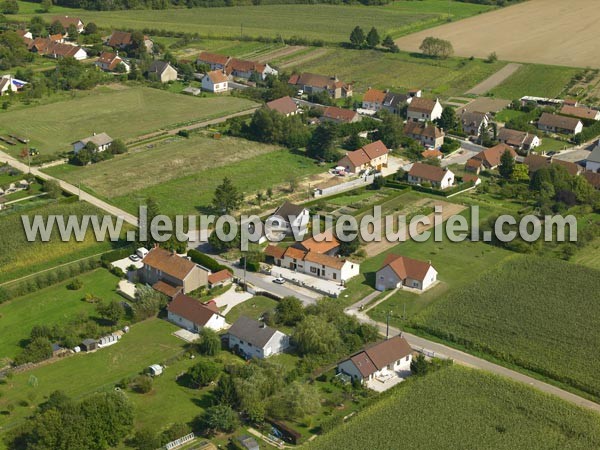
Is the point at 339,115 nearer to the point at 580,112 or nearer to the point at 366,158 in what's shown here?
the point at 366,158

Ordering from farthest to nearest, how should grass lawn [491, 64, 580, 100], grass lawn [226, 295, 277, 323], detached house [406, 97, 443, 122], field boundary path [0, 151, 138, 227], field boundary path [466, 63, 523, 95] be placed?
1. field boundary path [466, 63, 523, 95]
2. grass lawn [491, 64, 580, 100]
3. detached house [406, 97, 443, 122]
4. field boundary path [0, 151, 138, 227]
5. grass lawn [226, 295, 277, 323]

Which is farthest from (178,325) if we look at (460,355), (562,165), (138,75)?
(138,75)

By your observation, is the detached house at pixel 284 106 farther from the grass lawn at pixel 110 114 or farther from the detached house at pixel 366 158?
the detached house at pixel 366 158

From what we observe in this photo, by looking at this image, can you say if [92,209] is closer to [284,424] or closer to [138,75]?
[284,424]

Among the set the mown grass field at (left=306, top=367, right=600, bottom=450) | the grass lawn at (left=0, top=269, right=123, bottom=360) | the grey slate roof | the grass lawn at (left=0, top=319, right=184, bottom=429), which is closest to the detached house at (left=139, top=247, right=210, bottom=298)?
the grass lawn at (left=0, top=269, right=123, bottom=360)

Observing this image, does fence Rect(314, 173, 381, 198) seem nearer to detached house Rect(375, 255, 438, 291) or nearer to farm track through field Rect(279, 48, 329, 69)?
detached house Rect(375, 255, 438, 291)

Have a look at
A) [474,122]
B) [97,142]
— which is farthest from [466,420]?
[474,122]
